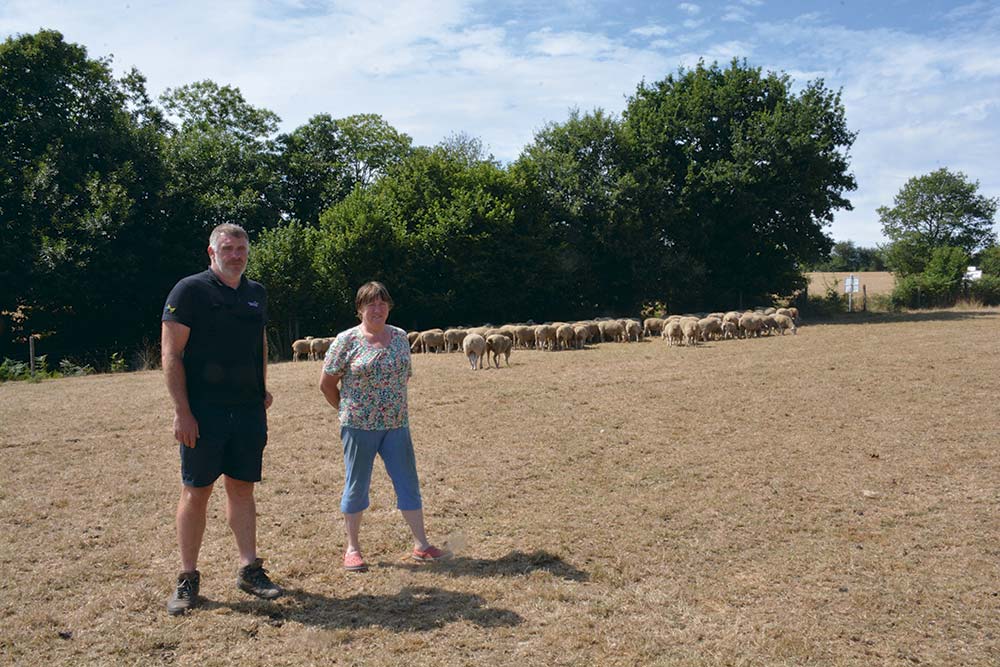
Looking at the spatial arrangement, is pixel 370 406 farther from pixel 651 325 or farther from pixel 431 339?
pixel 651 325

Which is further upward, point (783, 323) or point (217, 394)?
point (217, 394)

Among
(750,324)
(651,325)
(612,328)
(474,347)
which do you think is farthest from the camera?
(651,325)

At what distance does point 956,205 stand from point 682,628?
7364 cm

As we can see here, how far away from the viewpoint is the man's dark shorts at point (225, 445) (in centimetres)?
467

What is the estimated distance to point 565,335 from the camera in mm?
23688

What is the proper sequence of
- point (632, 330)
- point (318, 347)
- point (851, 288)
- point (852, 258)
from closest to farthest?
1. point (318, 347)
2. point (632, 330)
3. point (851, 288)
4. point (852, 258)

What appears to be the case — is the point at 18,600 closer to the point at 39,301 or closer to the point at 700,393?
the point at 700,393

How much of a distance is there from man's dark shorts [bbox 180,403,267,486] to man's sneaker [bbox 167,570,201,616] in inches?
23.8

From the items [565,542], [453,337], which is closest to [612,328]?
[453,337]

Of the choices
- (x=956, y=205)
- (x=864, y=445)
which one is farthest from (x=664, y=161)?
(x=956, y=205)

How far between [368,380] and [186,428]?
126 centimetres

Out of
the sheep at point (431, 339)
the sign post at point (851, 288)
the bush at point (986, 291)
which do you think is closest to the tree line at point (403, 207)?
the sign post at point (851, 288)

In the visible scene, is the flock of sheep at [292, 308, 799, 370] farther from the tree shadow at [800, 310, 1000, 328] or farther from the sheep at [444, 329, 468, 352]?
the tree shadow at [800, 310, 1000, 328]

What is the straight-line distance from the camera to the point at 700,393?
13094 millimetres
